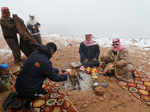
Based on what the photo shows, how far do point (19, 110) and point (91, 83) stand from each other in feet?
6.57

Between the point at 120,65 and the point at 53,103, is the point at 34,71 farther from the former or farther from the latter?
the point at 120,65

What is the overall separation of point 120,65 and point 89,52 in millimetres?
1298

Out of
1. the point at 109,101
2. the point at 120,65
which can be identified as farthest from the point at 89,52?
the point at 109,101

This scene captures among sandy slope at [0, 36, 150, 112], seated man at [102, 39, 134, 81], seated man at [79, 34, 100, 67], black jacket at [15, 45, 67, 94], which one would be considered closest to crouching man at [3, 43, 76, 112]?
black jacket at [15, 45, 67, 94]

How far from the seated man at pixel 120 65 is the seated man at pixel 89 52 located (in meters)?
0.71

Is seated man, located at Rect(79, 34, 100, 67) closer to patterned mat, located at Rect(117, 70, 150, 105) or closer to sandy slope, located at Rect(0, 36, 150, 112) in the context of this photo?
sandy slope, located at Rect(0, 36, 150, 112)

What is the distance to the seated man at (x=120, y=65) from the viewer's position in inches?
157

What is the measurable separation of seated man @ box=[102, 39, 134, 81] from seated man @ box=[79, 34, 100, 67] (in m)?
0.71

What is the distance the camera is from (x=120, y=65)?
396 centimetres

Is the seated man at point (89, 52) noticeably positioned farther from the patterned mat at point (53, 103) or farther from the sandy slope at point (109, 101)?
the patterned mat at point (53, 103)

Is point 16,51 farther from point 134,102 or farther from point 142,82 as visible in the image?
point 142,82

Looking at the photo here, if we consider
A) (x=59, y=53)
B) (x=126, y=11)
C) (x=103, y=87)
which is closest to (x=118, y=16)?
(x=126, y=11)

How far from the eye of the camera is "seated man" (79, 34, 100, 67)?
475cm

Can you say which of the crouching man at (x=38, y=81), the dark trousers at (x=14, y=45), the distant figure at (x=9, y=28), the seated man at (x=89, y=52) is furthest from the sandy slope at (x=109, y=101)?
the distant figure at (x=9, y=28)
